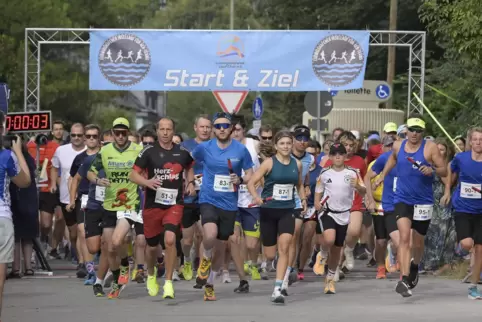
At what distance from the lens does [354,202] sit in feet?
57.5

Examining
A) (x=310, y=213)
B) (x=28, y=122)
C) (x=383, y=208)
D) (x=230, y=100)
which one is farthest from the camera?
(x=230, y=100)

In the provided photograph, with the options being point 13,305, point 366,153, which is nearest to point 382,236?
point 366,153

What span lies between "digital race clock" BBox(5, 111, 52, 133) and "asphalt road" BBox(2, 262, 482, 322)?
362 cm

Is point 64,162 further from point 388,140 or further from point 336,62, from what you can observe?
point 336,62

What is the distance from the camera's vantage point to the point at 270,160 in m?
15.0

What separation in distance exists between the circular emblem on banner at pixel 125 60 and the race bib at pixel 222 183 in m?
10.9

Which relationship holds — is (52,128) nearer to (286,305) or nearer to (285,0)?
(286,305)

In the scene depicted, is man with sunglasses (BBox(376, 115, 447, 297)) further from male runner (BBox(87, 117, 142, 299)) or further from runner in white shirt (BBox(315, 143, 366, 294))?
male runner (BBox(87, 117, 142, 299))

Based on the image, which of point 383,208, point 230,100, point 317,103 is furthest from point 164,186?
point 317,103

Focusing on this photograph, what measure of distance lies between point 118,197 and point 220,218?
112cm

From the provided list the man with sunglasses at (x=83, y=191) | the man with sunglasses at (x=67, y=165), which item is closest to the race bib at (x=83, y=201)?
the man with sunglasses at (x=83, y=191)

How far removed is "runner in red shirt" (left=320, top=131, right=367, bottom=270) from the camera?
17.5m

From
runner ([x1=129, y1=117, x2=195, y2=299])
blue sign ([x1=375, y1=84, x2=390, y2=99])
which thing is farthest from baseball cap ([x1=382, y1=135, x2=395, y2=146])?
blue sign ([x1=375, y1=84, x2=390, y2=99])

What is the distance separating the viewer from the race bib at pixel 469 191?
15328 mm
